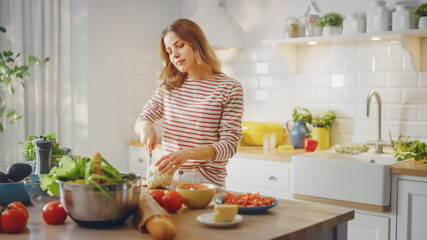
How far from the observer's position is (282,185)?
3598mm

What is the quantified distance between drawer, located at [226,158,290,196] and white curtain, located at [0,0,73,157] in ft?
4.49

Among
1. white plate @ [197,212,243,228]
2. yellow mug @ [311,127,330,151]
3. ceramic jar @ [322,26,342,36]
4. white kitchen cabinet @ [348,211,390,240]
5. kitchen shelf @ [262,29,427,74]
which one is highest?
ceramic jar @ [322,26,342,36]

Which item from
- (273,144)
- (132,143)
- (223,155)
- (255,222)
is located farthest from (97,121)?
(255,222)

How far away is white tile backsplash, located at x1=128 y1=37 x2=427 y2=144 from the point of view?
11.9 ft

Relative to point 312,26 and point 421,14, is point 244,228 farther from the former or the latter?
point 312,26

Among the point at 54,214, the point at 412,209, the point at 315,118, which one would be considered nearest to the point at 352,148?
the point at 315,118

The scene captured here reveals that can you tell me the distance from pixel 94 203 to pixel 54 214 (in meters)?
0.17

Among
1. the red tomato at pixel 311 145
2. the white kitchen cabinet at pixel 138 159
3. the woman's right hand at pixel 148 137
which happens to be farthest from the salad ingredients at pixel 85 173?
the white kitchen cabinet at pixel 138 159

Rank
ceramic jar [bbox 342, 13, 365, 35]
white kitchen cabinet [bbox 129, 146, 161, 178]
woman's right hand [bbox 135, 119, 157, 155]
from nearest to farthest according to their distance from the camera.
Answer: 1. woman's right hand [bbox 135, 119, 157, 155]
2. ceramic jar [bbox 342, 13, 365, 35]
3. white kitchen cabinet [bbox 129, 146, 161, 178]

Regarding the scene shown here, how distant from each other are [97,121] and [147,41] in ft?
2.85

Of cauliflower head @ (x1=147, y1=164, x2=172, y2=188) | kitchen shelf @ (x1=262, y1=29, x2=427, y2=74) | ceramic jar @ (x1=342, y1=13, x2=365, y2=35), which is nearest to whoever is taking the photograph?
cauliflower head @ (x1=147, y1=164, x2=172, y2=188)

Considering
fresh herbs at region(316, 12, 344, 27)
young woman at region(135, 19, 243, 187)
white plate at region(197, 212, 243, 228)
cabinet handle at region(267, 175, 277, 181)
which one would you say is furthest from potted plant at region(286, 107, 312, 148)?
white plate at region(197, 212, 243, 228)

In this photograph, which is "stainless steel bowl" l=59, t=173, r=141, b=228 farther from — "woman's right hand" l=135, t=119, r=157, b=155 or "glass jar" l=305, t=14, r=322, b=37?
"glass jar" l=305, t=14, r=322, b=37

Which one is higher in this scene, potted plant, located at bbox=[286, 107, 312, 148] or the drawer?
potted plant, located at bbox=[286, 107, 312, 148]
